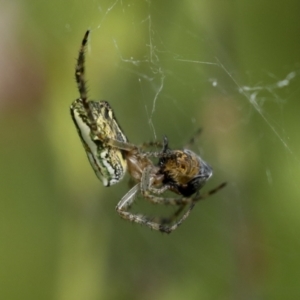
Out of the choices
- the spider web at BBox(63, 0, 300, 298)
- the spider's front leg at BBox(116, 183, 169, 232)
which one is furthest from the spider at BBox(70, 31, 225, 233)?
the spider web at BBox(63, 0, 300, 298)

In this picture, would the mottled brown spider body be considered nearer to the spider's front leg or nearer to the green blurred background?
the spider's front leg

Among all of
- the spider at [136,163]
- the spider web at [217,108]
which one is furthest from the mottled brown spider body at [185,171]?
the spider web at [217,108]

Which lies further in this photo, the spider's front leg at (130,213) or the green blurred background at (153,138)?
the green blurred background at (153,138)

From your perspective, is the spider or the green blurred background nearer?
the spider

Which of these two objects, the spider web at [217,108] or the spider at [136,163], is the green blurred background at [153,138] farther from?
the spider at [136,163]

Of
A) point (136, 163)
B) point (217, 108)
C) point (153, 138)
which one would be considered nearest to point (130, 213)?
point (136, 163)

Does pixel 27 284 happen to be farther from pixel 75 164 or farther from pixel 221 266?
pixel 221 266

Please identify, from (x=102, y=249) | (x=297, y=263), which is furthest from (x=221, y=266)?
(x=102, y=249)
